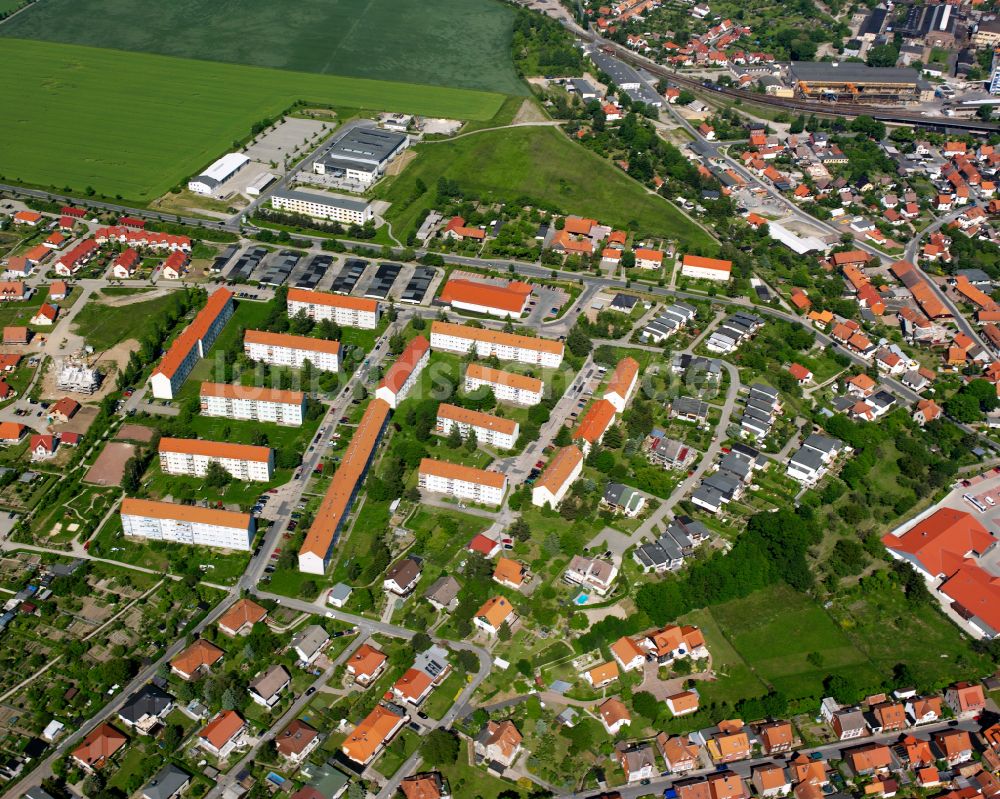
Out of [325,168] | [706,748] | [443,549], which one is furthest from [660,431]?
[325,168]

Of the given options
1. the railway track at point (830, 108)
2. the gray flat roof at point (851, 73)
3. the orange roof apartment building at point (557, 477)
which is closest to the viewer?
the orange roof apartment building at point (557, 477)

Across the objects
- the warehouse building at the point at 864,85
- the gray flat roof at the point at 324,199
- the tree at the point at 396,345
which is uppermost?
the warehouse building at the point at 864,85

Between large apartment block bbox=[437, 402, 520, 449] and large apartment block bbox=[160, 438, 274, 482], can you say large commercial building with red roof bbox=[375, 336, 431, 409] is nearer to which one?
large apartment block bbox=[437, 402, 520, 449]

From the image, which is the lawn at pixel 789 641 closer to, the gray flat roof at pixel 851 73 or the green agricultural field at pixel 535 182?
the green agricultural field at pixel 535 182

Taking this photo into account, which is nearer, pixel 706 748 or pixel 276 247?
pixel 706 748

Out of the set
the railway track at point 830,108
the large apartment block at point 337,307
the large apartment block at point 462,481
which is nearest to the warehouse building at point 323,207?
the large apartment block at point 337,307

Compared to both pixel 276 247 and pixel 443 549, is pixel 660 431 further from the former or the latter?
pixel 276 247
